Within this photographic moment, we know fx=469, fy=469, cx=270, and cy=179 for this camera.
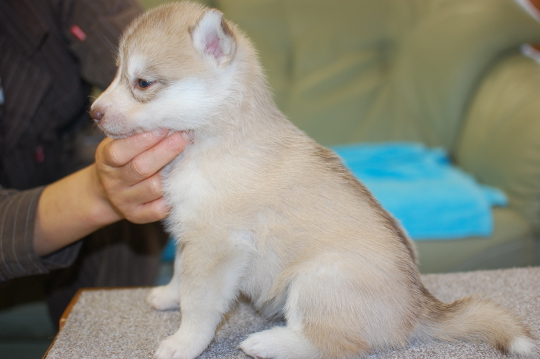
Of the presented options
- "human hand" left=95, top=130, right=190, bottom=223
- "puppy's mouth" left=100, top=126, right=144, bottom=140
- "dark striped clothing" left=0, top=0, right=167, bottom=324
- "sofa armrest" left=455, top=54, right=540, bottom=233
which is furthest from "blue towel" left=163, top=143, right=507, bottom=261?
"puppy's mouth" left=100, top=126, right=144, bottom=140

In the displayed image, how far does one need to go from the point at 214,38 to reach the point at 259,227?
1.85 ft

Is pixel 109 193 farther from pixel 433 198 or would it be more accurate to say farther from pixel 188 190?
pixel 433 198

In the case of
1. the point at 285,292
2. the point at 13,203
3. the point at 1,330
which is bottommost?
the point at 1,330

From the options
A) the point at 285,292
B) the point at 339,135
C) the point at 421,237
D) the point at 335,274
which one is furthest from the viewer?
the point at 339,135

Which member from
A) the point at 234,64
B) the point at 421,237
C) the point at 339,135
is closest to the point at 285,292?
the point at 234,64

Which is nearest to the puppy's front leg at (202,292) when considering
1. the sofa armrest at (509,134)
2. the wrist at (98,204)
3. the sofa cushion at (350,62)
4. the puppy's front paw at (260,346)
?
the puppy's front paw at (260,346)

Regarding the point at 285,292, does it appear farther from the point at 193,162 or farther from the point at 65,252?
the point at 65,252

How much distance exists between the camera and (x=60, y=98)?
2371 millimetres

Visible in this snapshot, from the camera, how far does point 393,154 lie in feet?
11.5

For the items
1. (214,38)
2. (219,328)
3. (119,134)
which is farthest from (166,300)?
(214,38)

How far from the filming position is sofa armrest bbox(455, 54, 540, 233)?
2832mm

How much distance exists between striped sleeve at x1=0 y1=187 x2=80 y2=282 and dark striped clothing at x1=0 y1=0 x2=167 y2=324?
41cm

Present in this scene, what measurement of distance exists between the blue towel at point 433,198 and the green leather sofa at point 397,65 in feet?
1.10

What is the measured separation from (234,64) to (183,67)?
16 centimetres
